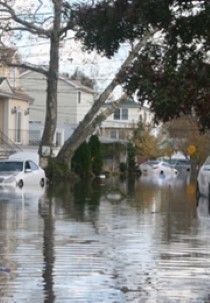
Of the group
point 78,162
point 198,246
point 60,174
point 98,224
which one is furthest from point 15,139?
point 198,246

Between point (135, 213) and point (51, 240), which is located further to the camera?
point (135, 213)

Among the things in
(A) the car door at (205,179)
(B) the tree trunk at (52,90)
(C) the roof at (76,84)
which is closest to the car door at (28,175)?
(A) the car door at (205,179)

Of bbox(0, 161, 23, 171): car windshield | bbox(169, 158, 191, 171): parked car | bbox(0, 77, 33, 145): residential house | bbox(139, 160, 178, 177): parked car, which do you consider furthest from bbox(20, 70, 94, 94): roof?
bbox(0, 161, 23, 171): car windshield

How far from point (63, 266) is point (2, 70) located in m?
55.1

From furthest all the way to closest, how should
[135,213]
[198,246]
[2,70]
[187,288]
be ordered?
[2,70] → [135,213] → [198,246] → [187,288]

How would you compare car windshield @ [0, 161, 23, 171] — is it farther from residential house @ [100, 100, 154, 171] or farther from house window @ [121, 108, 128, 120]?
house window @ [121, 108, 128, 120]

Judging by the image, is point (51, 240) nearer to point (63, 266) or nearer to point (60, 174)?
point (63, 266)

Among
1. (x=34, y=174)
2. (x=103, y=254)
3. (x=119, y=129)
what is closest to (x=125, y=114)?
(x=119, y=129)

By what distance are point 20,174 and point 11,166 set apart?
0.91 metres

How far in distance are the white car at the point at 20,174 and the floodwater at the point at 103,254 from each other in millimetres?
12472

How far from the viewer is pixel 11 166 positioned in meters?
38.7

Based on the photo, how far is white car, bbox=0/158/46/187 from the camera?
121ft

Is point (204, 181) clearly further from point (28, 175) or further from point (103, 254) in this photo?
point (103, 254)

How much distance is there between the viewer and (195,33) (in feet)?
29.2
